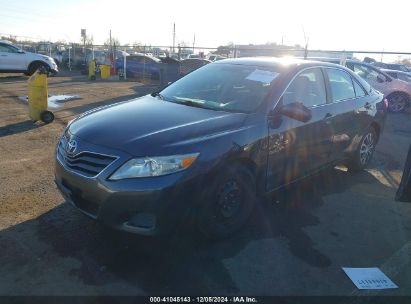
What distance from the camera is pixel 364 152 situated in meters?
5.93

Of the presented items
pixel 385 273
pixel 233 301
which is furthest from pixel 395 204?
pixel 233 301

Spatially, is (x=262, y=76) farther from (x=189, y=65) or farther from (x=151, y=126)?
(x=189, y=65)

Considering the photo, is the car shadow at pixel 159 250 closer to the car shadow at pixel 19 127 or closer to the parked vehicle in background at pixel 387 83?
the car shadow at pixel 19 127

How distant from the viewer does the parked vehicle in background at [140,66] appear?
21.2m

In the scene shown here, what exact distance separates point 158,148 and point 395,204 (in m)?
3.46

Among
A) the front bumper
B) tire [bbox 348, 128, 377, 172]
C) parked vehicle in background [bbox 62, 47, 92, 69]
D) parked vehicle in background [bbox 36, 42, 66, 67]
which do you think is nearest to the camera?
the front bumper

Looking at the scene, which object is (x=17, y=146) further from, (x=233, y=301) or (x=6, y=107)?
(x=233, y=301)

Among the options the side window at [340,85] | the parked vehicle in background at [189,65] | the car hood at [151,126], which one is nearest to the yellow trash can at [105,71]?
the parked vehicle in background at [189,65]

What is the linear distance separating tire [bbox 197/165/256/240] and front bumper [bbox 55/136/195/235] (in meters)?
0.27

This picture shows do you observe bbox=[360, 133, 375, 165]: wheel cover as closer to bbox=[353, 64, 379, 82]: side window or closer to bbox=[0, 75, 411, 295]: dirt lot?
bbox=[0, 75, 411, 295]: dirt lot

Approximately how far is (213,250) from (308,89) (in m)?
2.23

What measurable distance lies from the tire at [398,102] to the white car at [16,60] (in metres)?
15.5

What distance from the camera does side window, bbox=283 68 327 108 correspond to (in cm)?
421

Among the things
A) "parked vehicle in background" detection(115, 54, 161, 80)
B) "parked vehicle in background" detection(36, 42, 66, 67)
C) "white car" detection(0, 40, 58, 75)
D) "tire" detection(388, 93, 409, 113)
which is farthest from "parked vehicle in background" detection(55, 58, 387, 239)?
"parked vehicle in background" detection(36, 42, 66, 67)
